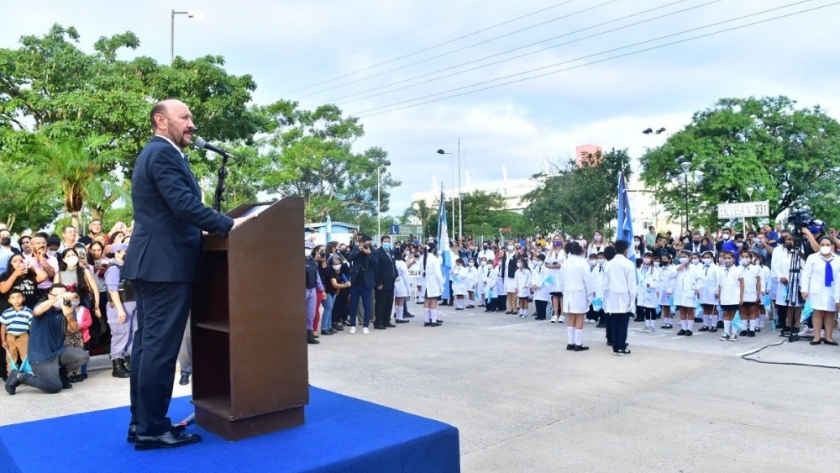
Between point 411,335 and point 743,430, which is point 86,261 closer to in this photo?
point 411,335

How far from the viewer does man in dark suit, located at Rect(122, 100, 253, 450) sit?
313 cm

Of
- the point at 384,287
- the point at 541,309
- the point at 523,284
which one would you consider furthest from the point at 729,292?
the point at 384,287

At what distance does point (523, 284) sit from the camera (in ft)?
53.8

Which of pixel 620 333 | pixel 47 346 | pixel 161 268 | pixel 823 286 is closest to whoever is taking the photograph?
pixel 161 268

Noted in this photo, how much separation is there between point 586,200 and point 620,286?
23.0 meters

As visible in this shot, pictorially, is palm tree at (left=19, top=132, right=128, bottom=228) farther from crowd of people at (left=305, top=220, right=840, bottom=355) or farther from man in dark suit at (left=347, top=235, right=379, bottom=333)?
man in dark suit at (left=347, top=235, right=379, bottom=333)

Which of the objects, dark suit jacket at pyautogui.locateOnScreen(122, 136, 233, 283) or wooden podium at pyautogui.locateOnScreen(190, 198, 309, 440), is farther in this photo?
wooden podium at pyautogui.locateOnScreen(190, 198, 309, 440)

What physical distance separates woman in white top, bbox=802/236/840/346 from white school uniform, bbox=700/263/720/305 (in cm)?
168

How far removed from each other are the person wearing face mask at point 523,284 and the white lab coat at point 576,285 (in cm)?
531

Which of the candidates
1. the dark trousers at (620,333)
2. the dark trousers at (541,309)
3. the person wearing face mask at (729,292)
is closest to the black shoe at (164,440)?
the dark trousers at (620,333)

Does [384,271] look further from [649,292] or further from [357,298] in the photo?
[649,292]

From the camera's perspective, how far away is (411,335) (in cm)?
1313

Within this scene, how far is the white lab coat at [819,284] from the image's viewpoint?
34.9 feet

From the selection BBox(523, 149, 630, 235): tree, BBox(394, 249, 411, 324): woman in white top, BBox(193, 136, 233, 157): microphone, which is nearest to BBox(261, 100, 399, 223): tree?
BBox(523, 149, 630, 235): tree
